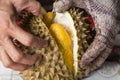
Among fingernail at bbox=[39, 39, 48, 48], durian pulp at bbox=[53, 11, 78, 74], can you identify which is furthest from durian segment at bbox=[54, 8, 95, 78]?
fingernail at bbox=[39, 39, 48, 48]

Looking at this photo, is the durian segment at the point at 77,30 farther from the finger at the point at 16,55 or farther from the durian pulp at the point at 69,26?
the finger at the point at 16,55

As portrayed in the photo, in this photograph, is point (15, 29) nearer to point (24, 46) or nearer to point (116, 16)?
point (24, 46)

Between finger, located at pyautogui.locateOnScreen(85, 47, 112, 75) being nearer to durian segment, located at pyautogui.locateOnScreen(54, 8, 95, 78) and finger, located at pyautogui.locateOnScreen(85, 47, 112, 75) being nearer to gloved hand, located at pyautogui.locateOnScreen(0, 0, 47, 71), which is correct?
durian segment, located at pyautogui.locateOnScreen(54, 8, 95, 78)

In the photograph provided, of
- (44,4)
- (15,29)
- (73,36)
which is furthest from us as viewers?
(44,4)

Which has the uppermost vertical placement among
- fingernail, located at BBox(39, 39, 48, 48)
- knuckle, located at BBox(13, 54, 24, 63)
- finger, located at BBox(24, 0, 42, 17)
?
finger, located at BBox(24, 0, 42, 17)

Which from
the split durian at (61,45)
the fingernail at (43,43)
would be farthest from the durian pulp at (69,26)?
the fingernail at (43,43)

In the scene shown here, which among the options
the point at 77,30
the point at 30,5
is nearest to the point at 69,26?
the point at 77,30

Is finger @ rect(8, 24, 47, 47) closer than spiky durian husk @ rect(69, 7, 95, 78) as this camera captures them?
Yes

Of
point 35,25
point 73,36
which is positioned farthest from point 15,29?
point 73,36
